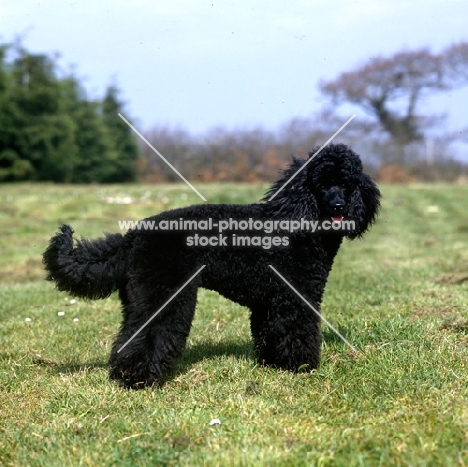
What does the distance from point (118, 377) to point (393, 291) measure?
4158 millimetres

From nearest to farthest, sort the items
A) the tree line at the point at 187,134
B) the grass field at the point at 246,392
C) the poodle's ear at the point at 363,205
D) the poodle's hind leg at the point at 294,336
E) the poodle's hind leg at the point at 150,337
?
the grass field at the point at 246,392, the poodle's hind leg at the point at 150,337, the poodle's hind leg at the point at 294,336, the poodle's ear at the point at 363,205, the tree line at the point at 187,134

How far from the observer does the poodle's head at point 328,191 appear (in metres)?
4.97

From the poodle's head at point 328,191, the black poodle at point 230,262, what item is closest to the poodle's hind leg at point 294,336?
the black poodle at point 230,262

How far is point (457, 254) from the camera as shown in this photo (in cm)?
1084

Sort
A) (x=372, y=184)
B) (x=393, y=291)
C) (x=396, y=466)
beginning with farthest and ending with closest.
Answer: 1. (x=393, y=291)
2. (x=372, y=184)
3. (x=396, y=466)

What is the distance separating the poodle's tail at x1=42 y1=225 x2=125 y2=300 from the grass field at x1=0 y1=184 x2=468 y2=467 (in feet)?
2.44

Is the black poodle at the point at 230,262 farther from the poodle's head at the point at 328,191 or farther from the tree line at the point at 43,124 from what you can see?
the tree line at the point at 43,124

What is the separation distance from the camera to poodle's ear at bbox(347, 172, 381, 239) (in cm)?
506

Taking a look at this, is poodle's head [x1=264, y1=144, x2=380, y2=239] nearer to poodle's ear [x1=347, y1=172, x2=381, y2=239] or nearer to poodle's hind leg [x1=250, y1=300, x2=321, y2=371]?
poodle's ear [x1=347, y1=172, x2=381, y2=239]

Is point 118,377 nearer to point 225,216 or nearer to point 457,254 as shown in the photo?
point 225,216

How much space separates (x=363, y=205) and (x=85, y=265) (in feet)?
7.67

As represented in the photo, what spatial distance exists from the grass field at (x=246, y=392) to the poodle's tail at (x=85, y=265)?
0.74 m

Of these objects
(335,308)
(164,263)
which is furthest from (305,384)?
(335,308)

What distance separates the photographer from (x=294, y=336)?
494 centimetres
